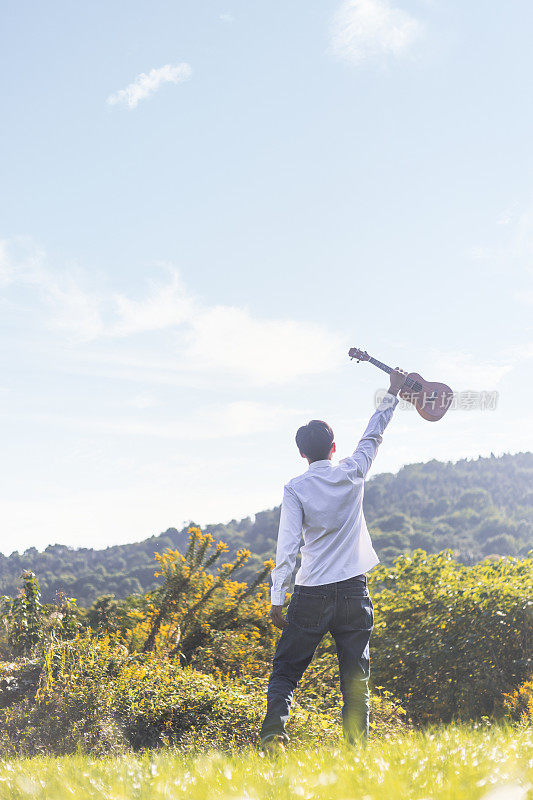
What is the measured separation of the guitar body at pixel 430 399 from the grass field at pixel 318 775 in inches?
99.2

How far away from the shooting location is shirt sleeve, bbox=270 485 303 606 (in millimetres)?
4008

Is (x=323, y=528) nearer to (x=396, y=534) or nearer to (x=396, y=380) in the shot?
(x=396, y=380)

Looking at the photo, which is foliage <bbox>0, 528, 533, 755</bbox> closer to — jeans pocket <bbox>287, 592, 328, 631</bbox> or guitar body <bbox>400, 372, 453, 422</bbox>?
jeans pocket <bbox>287, 592, 328, 631</bbox>

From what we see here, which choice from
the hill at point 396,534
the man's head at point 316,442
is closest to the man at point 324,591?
the man's head at point 316,442

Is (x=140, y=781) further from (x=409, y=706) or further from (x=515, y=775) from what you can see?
(x=409, y=706)

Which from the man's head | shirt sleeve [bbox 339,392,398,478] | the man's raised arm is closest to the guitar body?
the man's raised arm

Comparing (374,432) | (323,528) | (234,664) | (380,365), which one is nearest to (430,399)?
(380,365)

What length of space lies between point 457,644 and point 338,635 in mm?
3501

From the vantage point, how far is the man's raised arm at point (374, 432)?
4.39 metres

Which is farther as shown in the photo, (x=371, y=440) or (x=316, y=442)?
(x=371, y=440)

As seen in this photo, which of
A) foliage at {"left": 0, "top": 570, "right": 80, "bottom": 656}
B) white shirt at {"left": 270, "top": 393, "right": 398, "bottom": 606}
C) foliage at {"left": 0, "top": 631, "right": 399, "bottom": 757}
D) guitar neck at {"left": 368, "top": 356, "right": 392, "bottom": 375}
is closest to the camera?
white shirt at {"left": 270, "top": 393, "right": 398, "bottom": 606}

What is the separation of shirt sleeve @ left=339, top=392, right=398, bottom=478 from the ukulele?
0.53 m

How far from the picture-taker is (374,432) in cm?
466

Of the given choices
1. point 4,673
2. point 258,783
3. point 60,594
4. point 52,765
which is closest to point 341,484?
point 258,783
